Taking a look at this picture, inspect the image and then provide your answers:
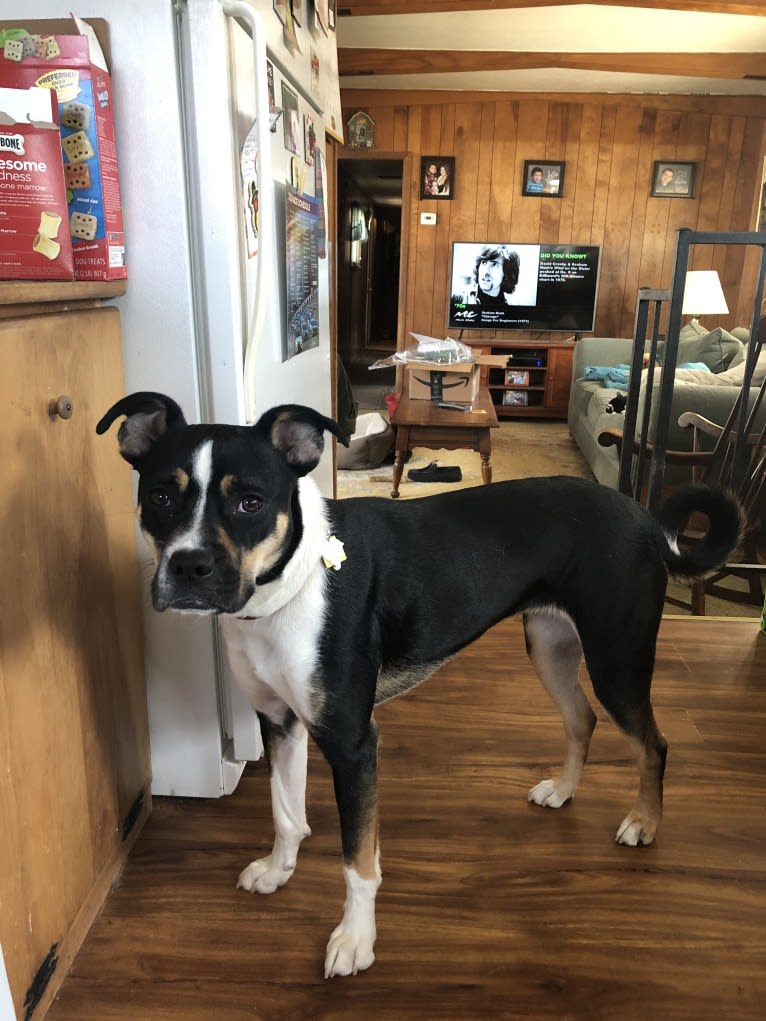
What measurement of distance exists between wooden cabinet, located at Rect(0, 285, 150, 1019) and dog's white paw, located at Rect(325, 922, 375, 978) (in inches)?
17.7

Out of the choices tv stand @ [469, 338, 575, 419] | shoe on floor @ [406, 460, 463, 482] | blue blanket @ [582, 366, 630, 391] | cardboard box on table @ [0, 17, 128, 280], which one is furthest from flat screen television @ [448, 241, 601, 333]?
cardboard box on table @ [0, 17, 128, 280]

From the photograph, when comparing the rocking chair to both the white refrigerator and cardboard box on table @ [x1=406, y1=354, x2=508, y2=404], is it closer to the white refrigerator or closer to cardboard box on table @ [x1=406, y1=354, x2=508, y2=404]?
cardboard box on table @ [x1=406, y1=354, x2=508, y2=404]

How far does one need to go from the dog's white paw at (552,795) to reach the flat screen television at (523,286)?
6728 mm

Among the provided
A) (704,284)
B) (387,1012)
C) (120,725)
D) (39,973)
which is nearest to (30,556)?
(120,725)

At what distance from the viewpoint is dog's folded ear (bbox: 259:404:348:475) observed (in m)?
1.18

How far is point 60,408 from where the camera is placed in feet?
3.97

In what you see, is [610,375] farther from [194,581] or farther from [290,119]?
[194,581]

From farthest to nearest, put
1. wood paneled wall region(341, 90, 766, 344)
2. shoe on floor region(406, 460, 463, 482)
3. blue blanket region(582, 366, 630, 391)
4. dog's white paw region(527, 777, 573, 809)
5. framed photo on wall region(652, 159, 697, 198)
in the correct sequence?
framed photo on wall region(652, 159, 697, 198), wood paneled wall region(341, 90, 766, 344), blue blanket region(582, 366, 630, 391), shoe on floor region(406, 460, 463, 482), dog's white paw region(527, 777, 573, 809)

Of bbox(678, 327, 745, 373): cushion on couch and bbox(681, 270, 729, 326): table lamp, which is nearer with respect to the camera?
bbox(678, 327, 745, 373): cushion on couch

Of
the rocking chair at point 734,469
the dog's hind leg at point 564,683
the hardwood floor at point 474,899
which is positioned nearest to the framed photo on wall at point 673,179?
the rocking chair at point 734,469

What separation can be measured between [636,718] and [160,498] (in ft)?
3.33

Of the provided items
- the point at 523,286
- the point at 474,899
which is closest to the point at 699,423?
the point at 474,899

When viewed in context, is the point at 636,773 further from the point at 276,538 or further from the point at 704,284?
the point at 704,284

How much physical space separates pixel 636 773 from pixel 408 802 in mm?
564
